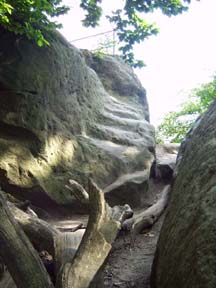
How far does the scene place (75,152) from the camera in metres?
6.15

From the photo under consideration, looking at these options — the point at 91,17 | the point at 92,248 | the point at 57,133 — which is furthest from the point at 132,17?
the point at 92,248

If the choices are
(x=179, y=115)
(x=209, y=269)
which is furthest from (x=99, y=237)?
(x=179, y=115)

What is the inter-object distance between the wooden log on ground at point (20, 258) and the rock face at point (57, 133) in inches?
108

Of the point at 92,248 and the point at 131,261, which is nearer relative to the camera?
the point at 92,248

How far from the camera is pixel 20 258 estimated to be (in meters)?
2.56

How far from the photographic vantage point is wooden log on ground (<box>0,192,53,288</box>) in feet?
8.22

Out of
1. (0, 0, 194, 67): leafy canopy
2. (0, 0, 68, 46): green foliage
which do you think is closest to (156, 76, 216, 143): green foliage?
(0, 0, 194, 67): leafy canopy

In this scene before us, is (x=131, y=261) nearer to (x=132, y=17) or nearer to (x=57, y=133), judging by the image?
(x=57, y=133)

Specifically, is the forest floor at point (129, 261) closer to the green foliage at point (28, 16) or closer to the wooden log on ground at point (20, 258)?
the wooden log on ground at point (20, 258)

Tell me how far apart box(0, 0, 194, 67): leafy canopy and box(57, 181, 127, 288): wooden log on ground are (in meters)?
3.08

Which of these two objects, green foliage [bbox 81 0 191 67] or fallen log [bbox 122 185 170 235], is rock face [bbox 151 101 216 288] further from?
green foliage [bbox 81 0 191 67]

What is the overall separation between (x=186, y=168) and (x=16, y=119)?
3.58 meters

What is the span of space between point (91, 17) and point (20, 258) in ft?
19.3

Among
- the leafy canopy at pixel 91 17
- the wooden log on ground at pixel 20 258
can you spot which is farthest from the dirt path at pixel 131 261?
the leafy canopy at pixel 91 17
